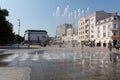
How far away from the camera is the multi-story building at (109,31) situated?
9000cm

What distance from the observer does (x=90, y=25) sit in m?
116

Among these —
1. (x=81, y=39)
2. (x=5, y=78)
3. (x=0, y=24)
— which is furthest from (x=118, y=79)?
(x=81, y=39)

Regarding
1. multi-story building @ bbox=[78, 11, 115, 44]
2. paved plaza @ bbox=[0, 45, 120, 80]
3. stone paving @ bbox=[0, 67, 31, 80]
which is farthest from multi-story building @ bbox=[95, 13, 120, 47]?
stone paving @ bbox=[0, 67, 31, 80]

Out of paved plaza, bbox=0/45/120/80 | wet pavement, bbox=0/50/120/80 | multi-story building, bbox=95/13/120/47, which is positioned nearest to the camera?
wet pavement, bbox=0/50/120/80

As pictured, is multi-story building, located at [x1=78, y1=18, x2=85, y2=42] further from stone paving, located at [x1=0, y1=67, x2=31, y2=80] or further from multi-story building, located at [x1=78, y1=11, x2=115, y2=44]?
stone paving, located at [x1=0, y1=67, x2=31, y2=80]

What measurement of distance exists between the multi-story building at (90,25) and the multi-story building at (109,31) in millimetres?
6302

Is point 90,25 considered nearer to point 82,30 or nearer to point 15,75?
point 82,30

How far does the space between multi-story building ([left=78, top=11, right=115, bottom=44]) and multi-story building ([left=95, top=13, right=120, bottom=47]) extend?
6.30m

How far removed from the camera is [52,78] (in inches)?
476

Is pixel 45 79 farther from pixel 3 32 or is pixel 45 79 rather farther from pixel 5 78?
pixel 3 32

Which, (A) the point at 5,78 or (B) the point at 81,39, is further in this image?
(B) the point at 81,39

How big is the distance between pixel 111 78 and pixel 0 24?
59702 mm

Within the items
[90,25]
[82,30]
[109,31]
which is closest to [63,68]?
[109,31]

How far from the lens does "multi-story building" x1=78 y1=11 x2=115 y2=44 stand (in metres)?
110
